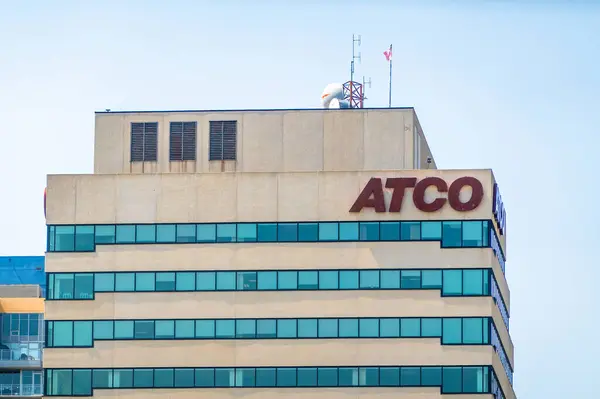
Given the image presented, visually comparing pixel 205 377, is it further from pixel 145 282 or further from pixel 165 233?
pixel 165 233

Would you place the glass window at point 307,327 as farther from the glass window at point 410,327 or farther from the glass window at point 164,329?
the glass window at point 164,329

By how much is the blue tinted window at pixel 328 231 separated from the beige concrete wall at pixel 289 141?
19.3 ft

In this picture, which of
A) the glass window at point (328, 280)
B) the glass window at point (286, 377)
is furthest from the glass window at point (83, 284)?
the glass window at point (328, 280)

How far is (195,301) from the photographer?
120938 millimetres

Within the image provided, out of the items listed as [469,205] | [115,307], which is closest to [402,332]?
[469,205]

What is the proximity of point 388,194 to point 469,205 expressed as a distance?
5472 mm

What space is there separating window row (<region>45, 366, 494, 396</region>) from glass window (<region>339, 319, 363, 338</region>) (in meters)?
2.19

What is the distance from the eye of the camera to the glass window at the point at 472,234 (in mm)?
119312

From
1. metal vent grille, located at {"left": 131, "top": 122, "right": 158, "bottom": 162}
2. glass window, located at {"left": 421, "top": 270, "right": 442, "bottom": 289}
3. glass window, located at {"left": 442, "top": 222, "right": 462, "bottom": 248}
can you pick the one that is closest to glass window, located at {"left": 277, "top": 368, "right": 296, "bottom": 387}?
glass window, located at {"left": 421, "top": 270, "right": 442, "bottom": 289}

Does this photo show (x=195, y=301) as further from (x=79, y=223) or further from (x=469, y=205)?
(x=469, y=205)

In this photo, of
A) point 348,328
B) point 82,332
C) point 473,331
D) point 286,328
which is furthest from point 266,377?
point 473,331

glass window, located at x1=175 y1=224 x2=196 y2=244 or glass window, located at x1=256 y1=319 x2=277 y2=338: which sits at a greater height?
glass window, located at x1=175 y1=224 x2=196 y2=244

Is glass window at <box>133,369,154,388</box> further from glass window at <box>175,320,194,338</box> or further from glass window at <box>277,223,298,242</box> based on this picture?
glass window at <box>277,223,298,242</box>

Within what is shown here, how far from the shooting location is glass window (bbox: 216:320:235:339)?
121 meters
